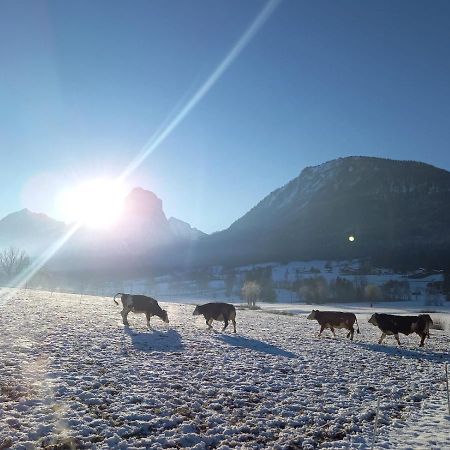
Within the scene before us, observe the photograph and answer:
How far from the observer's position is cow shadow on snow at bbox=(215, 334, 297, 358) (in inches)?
803

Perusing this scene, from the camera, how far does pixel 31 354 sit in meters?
15.5

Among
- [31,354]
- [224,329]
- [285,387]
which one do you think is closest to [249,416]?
[285,387]

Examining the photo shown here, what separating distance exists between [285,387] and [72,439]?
7766mm

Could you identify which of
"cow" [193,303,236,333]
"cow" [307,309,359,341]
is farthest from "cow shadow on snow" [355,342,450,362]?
"cow" [193,303,236,333]

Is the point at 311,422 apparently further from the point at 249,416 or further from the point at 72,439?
the point at 72,439

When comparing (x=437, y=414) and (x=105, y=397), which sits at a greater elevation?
(x=105, y=397)

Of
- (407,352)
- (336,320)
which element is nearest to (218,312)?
(336,320)

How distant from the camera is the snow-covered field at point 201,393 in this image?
9.58 meters

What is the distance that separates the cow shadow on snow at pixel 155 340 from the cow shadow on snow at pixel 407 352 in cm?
1151

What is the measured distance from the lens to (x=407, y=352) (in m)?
24.1

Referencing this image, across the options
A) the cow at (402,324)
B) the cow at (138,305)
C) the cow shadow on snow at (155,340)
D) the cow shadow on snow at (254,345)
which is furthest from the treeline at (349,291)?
the cow shadow on snow at (155,340)

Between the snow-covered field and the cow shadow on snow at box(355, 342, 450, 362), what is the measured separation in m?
0.53

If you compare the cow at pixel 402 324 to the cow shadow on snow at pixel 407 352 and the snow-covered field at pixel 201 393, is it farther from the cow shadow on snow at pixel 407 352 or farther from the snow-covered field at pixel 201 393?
the snow-covered field at pixel 201 393

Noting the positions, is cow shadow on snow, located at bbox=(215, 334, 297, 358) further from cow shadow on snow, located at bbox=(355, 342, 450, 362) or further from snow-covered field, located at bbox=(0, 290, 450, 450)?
cow shadow on snow, located at bbox=(355, 342, 450, 362)
